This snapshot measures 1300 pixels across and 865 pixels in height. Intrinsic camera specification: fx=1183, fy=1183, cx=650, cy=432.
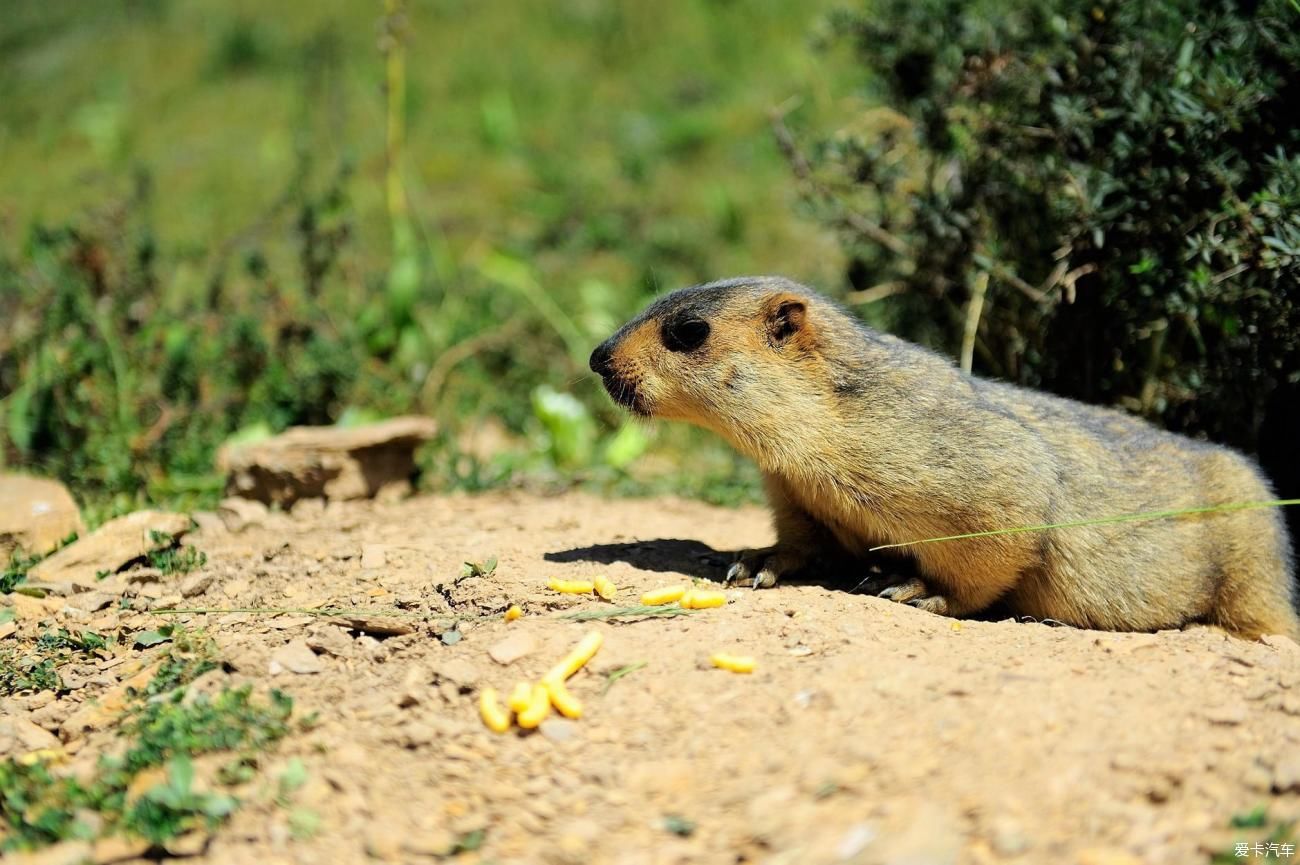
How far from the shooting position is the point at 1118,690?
387 cm

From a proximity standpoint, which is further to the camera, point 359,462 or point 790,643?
point 359,462

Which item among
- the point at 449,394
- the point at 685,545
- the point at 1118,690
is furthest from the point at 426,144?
the point at 1118,690

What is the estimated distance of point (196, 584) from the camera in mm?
4988

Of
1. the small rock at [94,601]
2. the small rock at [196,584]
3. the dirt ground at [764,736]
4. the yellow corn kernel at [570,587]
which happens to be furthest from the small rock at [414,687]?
the small rock at [94,601]

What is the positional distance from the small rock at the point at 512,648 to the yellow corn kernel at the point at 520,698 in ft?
0.68

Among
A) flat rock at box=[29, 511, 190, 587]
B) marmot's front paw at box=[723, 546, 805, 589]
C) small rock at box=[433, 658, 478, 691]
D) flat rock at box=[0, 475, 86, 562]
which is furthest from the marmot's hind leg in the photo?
flat rock at box=[0, 475, 86, 562]

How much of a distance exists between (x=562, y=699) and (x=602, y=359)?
1.96 m

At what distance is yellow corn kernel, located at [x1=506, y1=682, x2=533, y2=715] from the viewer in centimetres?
374

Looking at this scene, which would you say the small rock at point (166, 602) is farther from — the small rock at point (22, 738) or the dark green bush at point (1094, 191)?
the dark green bush at point (1094, 191)

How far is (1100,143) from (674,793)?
4339mm

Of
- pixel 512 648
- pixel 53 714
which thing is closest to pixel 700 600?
pixel 512 648

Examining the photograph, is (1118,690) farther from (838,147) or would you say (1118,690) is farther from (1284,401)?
(838,147)

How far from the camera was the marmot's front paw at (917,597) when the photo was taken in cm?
499

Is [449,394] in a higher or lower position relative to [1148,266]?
lower
